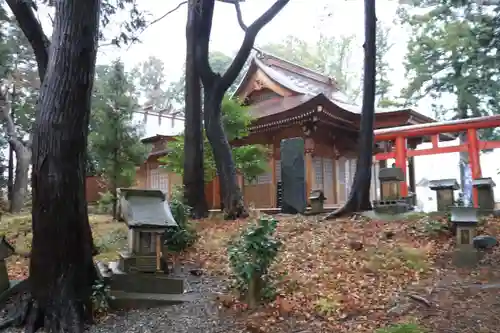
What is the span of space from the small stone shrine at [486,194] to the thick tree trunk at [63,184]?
23.0 feet

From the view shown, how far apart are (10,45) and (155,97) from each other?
851 inches

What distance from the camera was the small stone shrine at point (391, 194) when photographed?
9.30 meters

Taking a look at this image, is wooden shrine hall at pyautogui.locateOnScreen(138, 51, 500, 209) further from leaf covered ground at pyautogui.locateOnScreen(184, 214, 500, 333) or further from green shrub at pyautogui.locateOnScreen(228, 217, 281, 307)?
green shrub at pyautogui.locateOnScreen(228, 217, 281, 307)

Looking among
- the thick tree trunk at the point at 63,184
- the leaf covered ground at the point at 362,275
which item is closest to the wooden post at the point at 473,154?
the leaf covered ground at the point at 362,275

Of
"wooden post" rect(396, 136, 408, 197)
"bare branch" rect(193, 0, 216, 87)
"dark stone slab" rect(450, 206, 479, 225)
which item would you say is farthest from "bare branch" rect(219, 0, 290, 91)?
"dark stone slab" rect(450, 206, 479, 225)

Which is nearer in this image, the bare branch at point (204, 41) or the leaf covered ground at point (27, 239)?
the leaf covered ground at point (27, 239)

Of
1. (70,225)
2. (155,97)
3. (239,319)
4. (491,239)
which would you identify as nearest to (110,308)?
(70,225)

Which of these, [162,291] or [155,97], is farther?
[155,97]

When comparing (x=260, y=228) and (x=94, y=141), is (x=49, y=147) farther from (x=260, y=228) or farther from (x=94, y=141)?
(x=94, y=141)

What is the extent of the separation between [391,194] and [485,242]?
2858 mm

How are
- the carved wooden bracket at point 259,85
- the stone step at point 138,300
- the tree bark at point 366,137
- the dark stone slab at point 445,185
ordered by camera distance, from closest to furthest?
the stone step at point 138,300
the dark stone slab at point 445,185
the tree bark at point 366,137
the carved wooden bracket at point 259,85

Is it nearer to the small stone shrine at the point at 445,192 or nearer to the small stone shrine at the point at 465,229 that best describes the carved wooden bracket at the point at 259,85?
the small stone shrine at the point at 445,192

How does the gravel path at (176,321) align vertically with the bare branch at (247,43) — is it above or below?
below

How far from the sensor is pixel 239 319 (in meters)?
5.04
